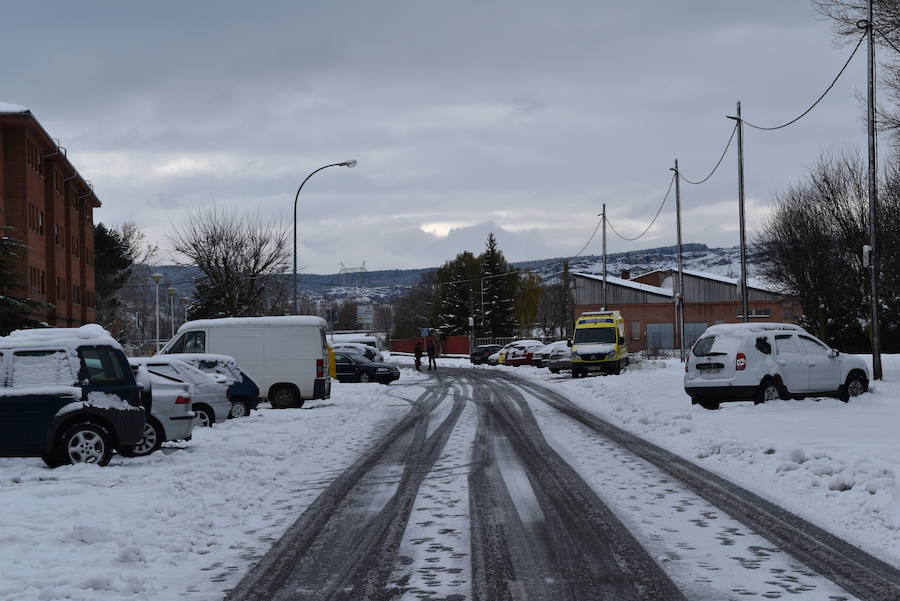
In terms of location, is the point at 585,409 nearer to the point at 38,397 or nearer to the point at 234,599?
the point at 38,397

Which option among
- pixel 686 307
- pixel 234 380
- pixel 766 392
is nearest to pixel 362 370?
pixel 234 380

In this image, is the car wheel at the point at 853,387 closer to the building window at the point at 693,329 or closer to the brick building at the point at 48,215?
the brick building at the point at 48,215

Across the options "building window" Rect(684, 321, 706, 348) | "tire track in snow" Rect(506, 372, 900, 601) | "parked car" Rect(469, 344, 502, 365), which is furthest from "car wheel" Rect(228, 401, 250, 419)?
Result: "building window" Rect(684, 321, 706, 348)

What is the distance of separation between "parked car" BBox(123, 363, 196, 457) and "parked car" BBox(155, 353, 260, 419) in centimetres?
582

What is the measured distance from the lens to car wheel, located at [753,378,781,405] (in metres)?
20.0

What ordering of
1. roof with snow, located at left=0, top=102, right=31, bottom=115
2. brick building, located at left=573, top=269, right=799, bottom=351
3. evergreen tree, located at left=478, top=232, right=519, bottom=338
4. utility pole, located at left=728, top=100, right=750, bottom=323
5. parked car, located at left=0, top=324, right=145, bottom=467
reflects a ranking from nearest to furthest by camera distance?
parked car, located at left=0, top=324, right=145, bottom=467 → utility pole, located at left=728, top=100, right=750, bottom=323 → roof with snow, located at left=0, top=102, right=31, bottom=115 → brick building, located at left=573, top=269, right=799, bottom=351 → evergreen tree, located at left=478, top=232, right=519, bottom=338

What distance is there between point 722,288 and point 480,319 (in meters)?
25.8

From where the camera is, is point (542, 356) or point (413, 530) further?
point (542, 356)

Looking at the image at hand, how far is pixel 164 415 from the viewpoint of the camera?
14.3 m

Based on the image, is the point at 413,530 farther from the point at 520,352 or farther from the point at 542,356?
the point at 520,352

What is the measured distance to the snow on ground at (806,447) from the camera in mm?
8734

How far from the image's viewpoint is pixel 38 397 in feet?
40.5

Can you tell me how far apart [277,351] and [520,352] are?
109ft

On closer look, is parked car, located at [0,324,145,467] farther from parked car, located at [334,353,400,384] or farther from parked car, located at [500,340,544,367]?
parked car, located at [500,340,544,367]
